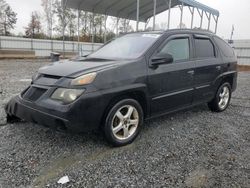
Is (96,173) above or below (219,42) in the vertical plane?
below

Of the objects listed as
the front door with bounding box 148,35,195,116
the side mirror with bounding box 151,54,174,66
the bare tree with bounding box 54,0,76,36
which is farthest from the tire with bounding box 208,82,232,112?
the bare tree with bounding box 54,0,76,36

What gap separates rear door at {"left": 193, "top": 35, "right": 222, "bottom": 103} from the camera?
4.76 m

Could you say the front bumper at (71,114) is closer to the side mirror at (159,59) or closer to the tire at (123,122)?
the tire at (123,122)

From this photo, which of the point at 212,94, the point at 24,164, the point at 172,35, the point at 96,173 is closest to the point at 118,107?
the point at 96,173

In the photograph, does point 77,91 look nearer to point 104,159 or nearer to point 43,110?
point 43,110

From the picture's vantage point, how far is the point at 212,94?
17.3 ft

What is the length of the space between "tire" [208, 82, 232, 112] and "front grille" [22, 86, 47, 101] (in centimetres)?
383

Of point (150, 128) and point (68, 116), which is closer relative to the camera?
point (68, 116)

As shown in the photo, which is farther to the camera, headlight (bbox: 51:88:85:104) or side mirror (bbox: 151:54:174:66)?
side mirror (bbox: 151:54:174:66)

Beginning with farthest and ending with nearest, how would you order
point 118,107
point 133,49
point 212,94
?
1. point 212,94
2. point 133,49
3. point 118,107

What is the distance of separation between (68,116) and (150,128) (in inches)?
71.6

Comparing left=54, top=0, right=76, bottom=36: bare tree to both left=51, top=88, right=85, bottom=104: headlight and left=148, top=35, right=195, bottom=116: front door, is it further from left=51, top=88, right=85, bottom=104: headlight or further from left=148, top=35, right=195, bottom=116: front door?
left=51, top=88, right=85, bottom=104: headlight

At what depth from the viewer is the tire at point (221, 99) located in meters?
5.52

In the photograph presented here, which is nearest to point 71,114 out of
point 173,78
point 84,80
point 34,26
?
point 84,80
